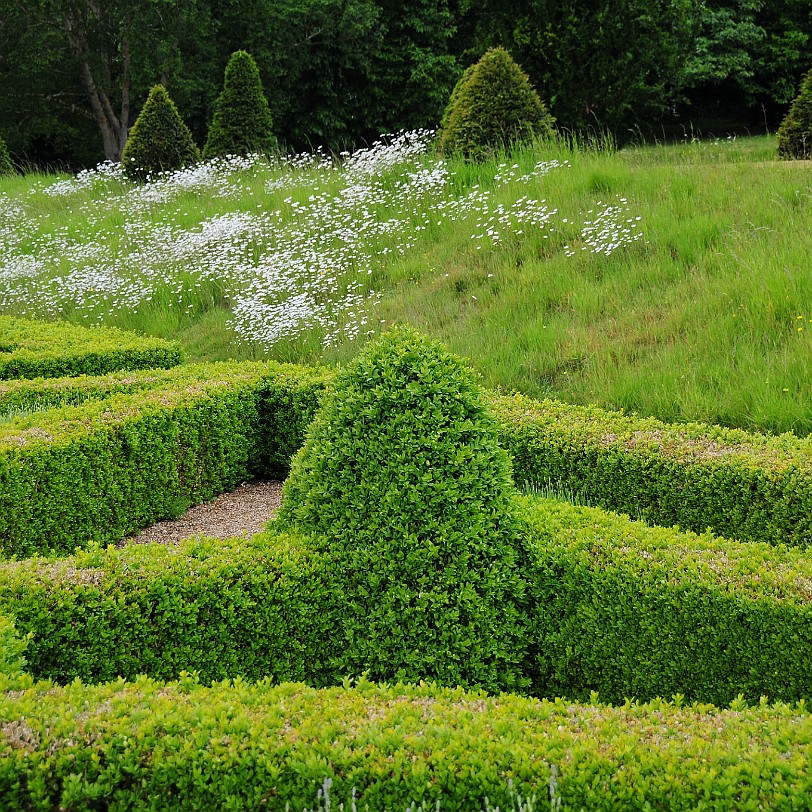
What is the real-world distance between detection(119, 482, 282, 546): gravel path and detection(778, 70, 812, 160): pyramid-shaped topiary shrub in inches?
374

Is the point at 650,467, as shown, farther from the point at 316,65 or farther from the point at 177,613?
the point at 316,65

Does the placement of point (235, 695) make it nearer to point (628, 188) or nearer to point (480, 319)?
point (480, 319)

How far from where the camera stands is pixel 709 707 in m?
2.62

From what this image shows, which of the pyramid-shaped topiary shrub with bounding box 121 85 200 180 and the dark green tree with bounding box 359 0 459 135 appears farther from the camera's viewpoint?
the dark green tree with bounding box 359 0 459 135

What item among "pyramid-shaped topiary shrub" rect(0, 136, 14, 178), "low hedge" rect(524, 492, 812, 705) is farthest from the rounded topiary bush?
"pyramid-shaped topiary shrub" rect(0, 136, 14, 178)

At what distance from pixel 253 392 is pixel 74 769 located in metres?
4.72

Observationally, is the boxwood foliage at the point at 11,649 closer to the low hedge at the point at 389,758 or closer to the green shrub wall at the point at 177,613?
the green shrub wall at the point at 177,613

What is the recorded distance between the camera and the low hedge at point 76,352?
8.24m

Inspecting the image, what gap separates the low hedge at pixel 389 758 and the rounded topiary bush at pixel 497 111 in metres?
10.8

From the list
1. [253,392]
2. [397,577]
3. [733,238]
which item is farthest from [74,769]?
[733,238]

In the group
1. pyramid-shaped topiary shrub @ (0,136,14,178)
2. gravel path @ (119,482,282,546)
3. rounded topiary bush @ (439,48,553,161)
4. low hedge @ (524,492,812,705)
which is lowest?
gravel path @ (119,482,282,546)

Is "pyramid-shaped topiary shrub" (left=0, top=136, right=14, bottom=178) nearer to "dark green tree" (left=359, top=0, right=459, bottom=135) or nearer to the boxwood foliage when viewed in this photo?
"dark green tree" (left=359, top=0, right=459, bottom=135)

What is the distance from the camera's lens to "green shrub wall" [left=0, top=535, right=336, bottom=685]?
3377mm

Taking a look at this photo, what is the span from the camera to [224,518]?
6207 millimetres
